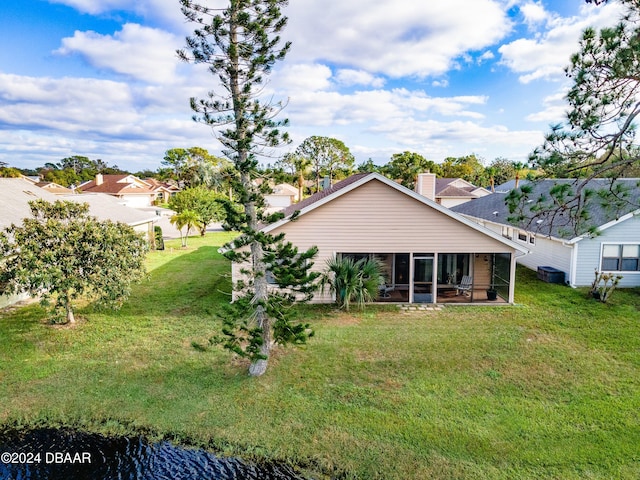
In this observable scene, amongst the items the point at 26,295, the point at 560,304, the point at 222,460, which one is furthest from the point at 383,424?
the point at 26,295

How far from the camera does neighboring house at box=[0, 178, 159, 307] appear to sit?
13758 millimetres

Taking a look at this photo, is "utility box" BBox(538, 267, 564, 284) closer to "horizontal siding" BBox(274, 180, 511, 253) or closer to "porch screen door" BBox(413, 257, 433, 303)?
"horizontal siding" BBox(274, 180, 511, 253)

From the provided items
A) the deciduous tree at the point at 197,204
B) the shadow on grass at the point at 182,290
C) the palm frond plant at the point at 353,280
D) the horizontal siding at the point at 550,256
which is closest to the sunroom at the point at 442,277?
the palm frond plant at the point at 353,280

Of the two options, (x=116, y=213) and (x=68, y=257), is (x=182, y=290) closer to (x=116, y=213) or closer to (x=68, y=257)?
(x=68, y=257)

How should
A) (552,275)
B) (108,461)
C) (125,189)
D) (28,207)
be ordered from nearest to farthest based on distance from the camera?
(108,461) < (28,207) < (552,275) < (125,189)

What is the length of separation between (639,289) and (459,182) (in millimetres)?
33504

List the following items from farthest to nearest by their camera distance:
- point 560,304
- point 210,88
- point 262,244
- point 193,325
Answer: point 560,304 < point 193,325 < point 262,244 < point 210,88

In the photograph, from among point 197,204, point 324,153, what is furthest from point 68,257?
point 324,153

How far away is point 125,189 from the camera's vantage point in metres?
56.1

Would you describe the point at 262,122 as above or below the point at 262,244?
above

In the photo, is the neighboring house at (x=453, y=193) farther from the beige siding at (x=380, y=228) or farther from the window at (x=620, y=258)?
the beige siding at (x=380, y=228)

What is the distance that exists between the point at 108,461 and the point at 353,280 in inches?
335

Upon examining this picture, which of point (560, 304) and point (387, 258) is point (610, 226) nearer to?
point (560, 304)

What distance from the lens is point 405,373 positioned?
862cm
